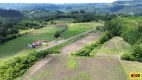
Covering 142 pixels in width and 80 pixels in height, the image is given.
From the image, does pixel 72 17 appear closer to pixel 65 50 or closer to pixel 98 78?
pixel 65 50

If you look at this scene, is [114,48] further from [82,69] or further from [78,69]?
[78,69]

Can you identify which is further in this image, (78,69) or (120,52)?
(120,52)

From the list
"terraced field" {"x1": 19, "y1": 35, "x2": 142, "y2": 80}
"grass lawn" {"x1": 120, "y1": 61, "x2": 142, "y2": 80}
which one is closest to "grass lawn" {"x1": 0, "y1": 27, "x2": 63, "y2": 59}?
"terraced field" {"x1": 19, "y1": 35, "x2": 142, "y2": 80}

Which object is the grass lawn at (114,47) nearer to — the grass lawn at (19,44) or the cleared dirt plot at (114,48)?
the cleared dirt plot at (114,48)

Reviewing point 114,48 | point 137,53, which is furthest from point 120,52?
point 137,53

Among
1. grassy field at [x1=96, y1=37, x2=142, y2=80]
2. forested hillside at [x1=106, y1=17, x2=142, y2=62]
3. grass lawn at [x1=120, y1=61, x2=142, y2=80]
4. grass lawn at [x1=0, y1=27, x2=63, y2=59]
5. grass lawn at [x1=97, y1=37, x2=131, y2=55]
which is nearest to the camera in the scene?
grass lawn at [x1=120, y1=61, x2=142, y2=80]

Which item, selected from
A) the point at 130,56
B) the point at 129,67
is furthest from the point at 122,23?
the point at 129,67

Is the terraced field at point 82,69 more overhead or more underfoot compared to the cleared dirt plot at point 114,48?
more overhead

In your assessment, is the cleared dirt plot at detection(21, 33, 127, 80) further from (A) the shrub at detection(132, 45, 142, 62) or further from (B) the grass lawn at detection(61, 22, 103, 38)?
(B) the grass lawn at detection(61, 22, 103, 38)

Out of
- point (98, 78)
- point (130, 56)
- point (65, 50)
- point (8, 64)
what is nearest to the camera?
point (98, 78)

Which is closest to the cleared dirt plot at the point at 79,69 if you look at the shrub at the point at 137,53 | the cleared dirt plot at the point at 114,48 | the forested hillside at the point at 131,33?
the shrub at the point at 137,53

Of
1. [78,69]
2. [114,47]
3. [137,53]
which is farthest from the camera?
[114,47]
